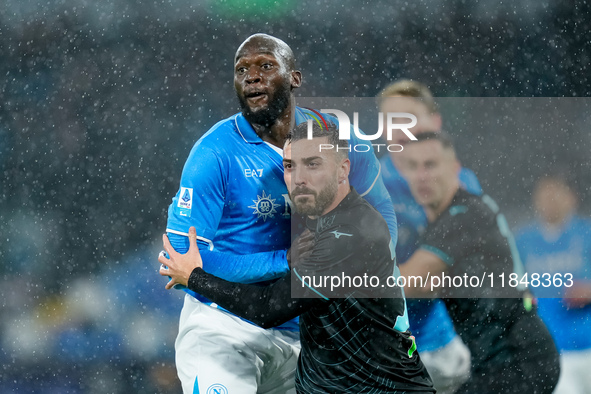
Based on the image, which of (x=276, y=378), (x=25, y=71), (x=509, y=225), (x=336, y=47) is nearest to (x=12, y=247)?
(x=25, y=71)

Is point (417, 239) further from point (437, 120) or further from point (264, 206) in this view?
point (264, 206)

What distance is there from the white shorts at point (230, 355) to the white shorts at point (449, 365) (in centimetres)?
172

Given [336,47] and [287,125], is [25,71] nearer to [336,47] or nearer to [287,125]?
[336,47]

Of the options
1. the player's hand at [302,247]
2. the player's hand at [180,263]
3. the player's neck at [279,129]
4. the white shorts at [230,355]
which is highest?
the player's neck at [279,129]

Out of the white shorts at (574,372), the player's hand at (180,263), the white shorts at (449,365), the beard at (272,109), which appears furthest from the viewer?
the white shorts at (574,372)

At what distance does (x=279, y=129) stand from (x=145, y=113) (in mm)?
2693

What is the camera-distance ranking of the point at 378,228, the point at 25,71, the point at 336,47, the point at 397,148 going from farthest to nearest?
the point at 25,71
the point at 336,47
the point at 397,148
the point at 378,228

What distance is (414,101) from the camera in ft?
15.0

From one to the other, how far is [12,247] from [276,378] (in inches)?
139

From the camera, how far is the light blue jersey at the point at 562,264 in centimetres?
488

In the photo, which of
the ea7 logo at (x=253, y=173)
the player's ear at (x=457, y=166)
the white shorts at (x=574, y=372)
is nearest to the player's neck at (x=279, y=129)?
the ea7 logo at (x=253, y=173)

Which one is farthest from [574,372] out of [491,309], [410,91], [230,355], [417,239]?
[230,355]

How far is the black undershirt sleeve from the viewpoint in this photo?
7.28ft

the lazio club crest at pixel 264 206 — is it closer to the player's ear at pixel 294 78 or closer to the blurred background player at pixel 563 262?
the player's ear at pixel 294 78
